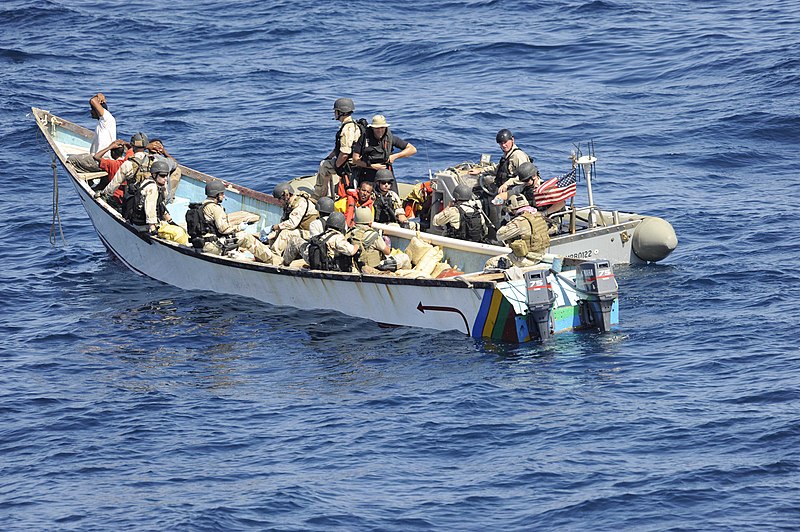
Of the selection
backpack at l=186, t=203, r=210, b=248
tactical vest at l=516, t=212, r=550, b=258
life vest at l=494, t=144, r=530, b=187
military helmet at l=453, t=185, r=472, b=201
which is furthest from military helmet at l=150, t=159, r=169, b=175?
tactical vest at l=516, t=212, r=550, b=258

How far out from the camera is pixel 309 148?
3262 cm

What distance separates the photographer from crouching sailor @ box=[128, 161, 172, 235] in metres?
23.4

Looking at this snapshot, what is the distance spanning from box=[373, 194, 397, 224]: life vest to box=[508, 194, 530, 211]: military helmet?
2.16 meters

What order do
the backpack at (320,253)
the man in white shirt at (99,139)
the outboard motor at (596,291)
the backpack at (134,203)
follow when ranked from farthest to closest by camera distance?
the man in white shirt at (99,139) → the backpack at (134,203) → the backpack at (320,253) → the outboard motor at (596,291)

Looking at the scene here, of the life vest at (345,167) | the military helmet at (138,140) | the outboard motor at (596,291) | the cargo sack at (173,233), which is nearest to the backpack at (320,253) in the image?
the life vest at (345,167)

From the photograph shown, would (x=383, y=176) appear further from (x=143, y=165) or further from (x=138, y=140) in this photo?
(x=138, y=140)

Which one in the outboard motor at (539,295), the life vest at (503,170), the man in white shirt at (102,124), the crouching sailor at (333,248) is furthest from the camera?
the man in white shirt at (102,124)

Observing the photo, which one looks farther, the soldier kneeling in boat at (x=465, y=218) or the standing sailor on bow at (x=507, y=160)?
the standing sailor on bow at (x=507, y=160)

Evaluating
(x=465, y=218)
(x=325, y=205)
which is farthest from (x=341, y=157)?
(x=465, y=218)

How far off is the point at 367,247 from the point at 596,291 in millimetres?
4022

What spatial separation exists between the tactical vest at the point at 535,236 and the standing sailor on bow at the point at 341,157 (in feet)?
14.6

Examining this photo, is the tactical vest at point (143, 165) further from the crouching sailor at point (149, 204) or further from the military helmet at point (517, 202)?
the military helmet at point (517, 202)

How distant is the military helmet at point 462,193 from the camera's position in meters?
21.4

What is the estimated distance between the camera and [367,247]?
20984mm
